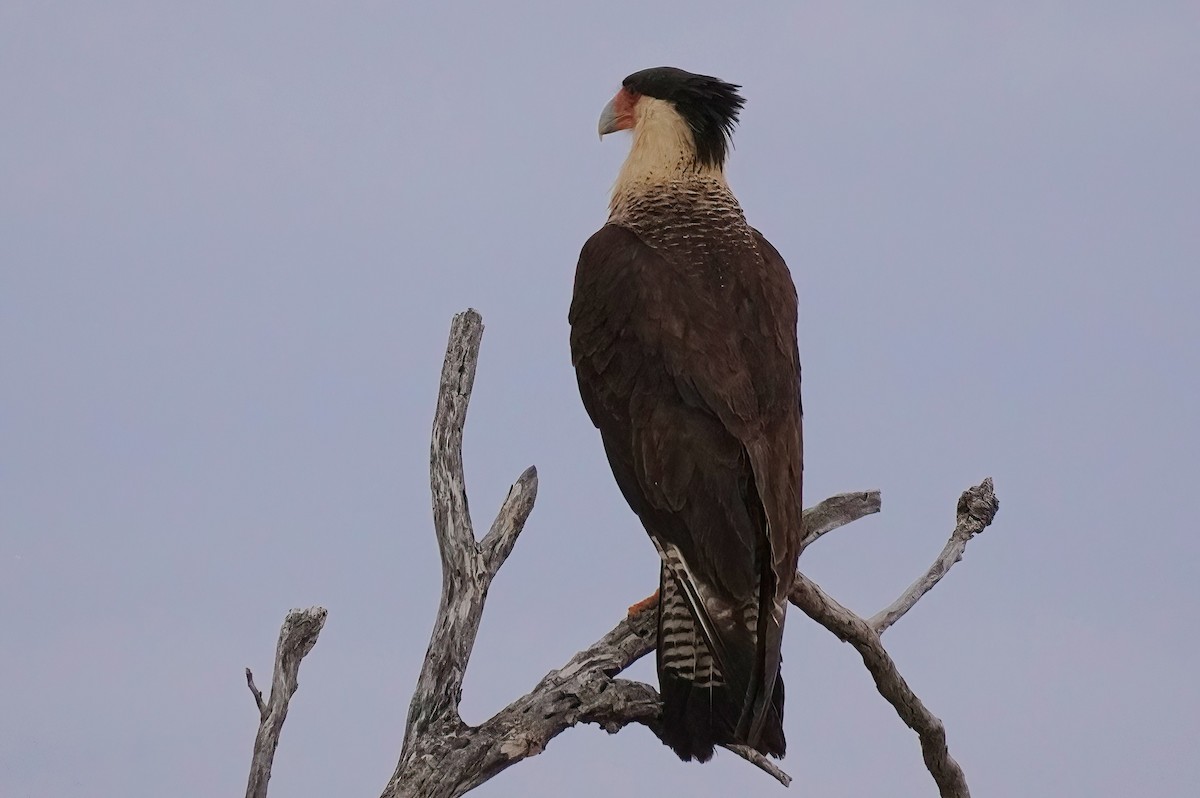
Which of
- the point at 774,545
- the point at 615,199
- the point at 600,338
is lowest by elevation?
the point at 774,545

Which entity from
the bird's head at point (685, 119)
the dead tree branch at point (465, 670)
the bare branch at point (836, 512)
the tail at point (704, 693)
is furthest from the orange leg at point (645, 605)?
the bird's head at point (685, 119)

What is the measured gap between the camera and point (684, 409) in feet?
15.1

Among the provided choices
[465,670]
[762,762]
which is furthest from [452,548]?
[762,762]

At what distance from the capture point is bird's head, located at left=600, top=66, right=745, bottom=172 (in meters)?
5.36

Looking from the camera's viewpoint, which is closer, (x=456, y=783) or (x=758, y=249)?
(x=456, y=783)

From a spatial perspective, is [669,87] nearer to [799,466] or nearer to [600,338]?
[600,338]

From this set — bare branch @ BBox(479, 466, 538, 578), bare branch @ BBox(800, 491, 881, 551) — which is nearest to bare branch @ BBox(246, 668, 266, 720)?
bare branch @ BBox(479, 466, 538, 578)

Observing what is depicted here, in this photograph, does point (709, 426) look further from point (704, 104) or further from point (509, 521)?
point (704, 104)

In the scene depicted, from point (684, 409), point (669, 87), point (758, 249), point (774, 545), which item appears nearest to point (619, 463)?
point (684, 409)

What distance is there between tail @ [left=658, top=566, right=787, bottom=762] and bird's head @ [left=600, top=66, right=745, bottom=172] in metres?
1.60

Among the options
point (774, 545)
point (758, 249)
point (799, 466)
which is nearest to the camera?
point (774, 545)

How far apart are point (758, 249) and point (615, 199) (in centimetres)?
58

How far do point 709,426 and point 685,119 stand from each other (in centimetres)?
130

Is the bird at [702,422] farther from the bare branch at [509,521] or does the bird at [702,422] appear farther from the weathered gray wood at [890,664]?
the weathered gray wood at [890,664]
